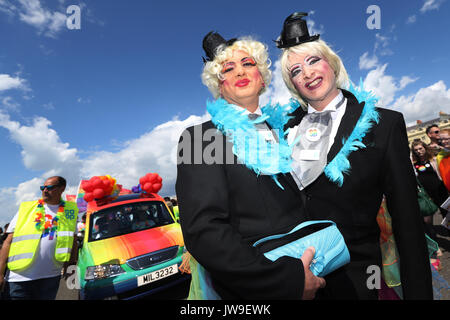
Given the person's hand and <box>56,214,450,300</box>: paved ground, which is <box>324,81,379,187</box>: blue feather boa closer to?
the person's hand

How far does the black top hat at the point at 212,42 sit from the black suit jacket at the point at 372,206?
1.00 metres

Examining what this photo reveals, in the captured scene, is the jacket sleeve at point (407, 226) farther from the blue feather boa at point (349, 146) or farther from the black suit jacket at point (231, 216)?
the black suit jacket at point (231, 216)

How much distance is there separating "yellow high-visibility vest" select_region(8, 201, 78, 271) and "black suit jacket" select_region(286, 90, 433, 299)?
10.9ft

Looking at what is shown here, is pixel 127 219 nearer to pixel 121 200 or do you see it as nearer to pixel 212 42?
pixel 121 200

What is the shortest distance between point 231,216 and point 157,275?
9.50 feet

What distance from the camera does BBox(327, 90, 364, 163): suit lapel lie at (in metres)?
1.30

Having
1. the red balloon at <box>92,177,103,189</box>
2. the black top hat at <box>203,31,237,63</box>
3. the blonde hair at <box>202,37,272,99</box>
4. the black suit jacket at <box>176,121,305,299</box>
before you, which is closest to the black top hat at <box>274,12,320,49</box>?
the blonde hair at <box>202,37,272,99</box>

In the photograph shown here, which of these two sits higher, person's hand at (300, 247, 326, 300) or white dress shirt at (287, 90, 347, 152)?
white dress shirt at (287, 90, 347, 152)

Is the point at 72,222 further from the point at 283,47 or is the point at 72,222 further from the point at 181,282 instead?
the point at 283,47

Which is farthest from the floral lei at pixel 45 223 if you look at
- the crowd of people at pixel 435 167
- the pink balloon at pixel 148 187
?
the crowd of people at pixel 435 167

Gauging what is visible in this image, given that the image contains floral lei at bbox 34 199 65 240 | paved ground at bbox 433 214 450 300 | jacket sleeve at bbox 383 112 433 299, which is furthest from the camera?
paved ground at bbox 433 214 450 300

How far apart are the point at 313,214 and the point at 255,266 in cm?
56

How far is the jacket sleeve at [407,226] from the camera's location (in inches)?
44.6

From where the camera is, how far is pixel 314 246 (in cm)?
102
